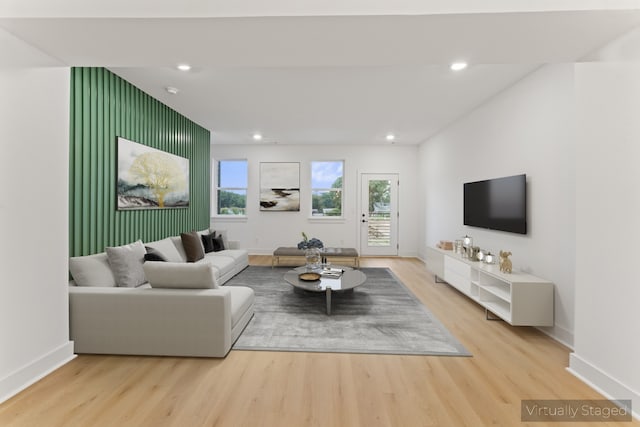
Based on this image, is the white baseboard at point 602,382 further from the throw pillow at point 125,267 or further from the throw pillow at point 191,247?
the throw pillow at point 191,247

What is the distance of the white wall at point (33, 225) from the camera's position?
1.80 metres

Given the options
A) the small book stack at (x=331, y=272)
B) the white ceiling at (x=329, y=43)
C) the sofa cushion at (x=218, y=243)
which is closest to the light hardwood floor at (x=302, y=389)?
the small book stack at (x=331, y=272)

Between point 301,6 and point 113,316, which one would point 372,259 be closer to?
point 113,316

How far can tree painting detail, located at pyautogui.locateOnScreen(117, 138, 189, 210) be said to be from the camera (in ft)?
10.9

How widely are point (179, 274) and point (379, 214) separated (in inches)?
212

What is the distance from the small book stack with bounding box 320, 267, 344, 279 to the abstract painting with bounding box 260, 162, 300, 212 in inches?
124

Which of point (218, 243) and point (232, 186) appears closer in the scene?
point (218, 243)

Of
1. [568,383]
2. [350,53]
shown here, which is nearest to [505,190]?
[568,383]

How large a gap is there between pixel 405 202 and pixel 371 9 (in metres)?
5.77

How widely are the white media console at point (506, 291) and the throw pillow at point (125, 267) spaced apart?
141 inches

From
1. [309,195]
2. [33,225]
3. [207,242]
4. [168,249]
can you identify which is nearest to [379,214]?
[309,195]

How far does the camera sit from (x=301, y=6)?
1573mm

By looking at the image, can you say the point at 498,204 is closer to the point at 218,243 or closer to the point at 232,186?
the point at 218,243

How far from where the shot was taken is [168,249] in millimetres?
3795
